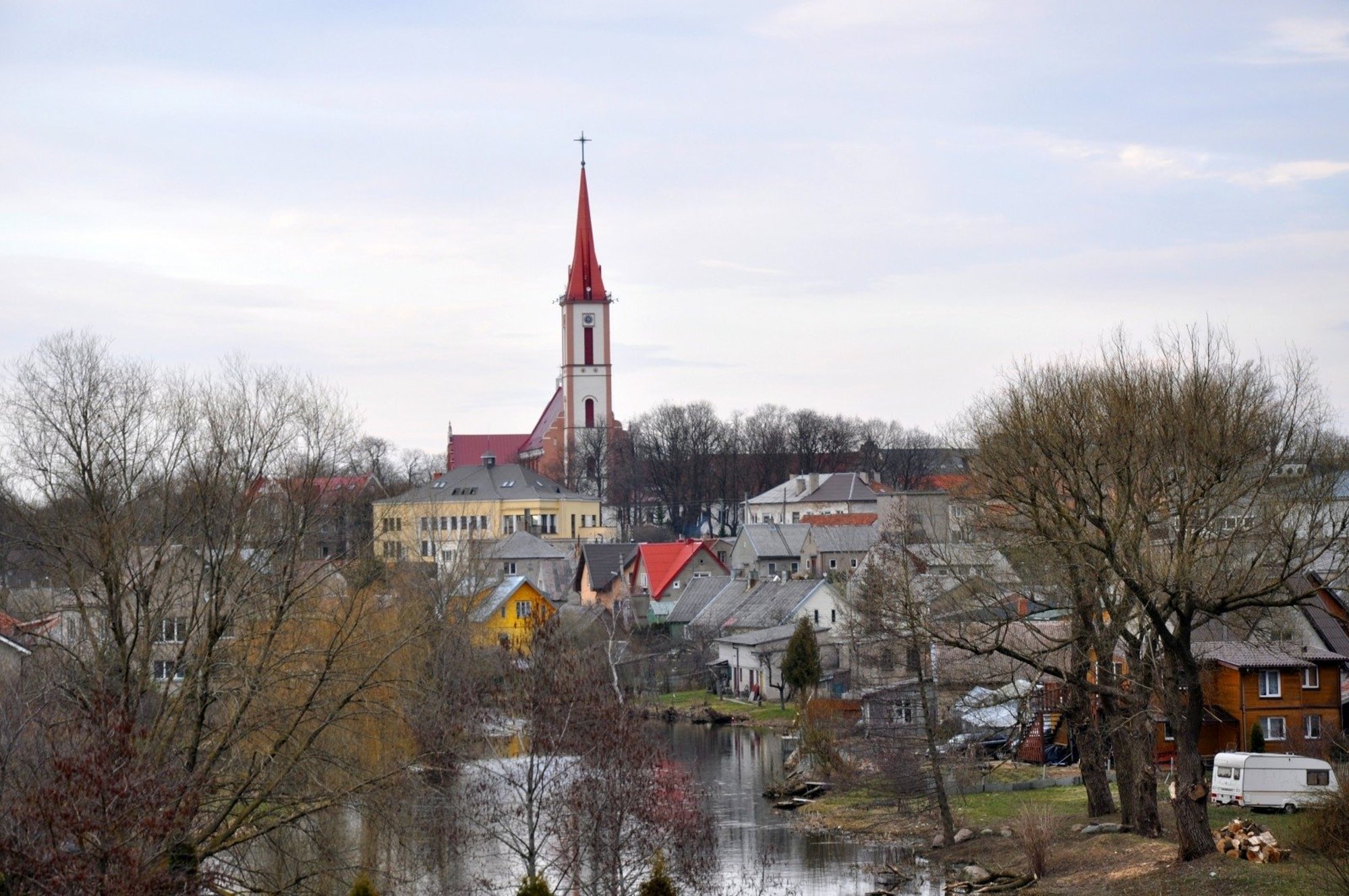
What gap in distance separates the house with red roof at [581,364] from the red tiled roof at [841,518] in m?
31.4

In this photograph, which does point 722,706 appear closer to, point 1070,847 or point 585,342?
point 1070,847

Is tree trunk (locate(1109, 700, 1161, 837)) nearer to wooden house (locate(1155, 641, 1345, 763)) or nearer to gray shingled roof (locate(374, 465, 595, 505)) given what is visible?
wooden house (locate(1155, 641, 1345, 763))

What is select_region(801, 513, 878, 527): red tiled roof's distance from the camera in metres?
89.8

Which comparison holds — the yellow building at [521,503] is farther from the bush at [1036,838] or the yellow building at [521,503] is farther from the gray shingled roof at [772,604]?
the bush at [1036,838]

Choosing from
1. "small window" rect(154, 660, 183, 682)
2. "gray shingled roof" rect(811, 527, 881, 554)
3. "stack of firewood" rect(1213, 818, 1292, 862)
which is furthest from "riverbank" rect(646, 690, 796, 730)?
"stack of firewood" rect(1213, 818, 1292, 862)

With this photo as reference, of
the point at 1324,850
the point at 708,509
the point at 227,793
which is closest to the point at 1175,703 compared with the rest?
the point at 1324,850

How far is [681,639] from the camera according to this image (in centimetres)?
6475

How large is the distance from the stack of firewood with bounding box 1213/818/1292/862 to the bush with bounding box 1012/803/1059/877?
10.7ft

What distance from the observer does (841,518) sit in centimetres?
9350

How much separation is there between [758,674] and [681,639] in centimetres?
921

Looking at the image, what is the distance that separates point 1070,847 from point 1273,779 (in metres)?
4.97

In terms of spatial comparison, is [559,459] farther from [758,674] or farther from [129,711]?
[129,711]

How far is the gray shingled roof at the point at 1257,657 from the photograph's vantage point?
121 ft

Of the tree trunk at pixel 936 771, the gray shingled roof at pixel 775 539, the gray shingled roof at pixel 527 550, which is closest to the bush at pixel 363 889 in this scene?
the tree trunk at pixel 936 771
